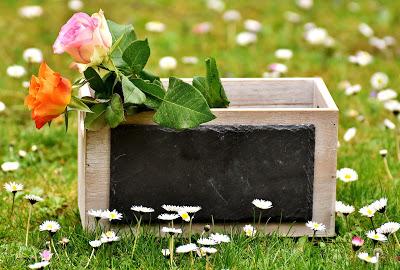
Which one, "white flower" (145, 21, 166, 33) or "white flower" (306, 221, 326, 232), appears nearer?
"white flower" (306, 221, 326, 232)

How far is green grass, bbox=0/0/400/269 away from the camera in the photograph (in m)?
2.14

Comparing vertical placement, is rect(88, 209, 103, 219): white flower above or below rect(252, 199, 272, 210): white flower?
below

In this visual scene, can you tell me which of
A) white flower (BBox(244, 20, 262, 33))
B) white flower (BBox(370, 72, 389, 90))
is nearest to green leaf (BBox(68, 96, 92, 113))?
white flower (BBox(370, 72, 389, 90))

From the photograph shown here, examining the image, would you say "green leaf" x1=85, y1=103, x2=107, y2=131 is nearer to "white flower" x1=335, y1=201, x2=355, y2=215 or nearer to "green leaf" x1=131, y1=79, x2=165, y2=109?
"green leaf" x1=131, y1=79, x2=165, y2=109

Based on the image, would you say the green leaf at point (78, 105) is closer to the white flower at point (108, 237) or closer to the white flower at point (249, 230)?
the white flower at point (108, 237)

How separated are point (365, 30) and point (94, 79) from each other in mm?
2354

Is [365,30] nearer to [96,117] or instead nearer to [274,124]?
[274,124]

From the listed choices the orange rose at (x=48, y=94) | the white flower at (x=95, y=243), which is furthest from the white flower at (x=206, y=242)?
the orange rose at (x=48, y=94)

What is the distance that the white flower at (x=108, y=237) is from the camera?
206 cm

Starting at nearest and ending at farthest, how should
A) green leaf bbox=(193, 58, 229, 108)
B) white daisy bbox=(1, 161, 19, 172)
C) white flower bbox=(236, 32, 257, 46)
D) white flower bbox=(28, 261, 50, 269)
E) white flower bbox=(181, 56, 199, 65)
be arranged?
white flower bbox=(28, 261, 50, 269), green leaf bbox=(193, 58, 229, 108), white daisy bbox=(1, 161, 19, 172), white flower bbox=(181, 56, 199, 65), white flower bbox=(236, 32, 257, 46)

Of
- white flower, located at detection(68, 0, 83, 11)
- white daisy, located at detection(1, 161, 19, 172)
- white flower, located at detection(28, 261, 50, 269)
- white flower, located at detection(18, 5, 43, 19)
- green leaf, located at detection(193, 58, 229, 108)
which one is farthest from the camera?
white flower, located at detection(68, 0, 83, 11)

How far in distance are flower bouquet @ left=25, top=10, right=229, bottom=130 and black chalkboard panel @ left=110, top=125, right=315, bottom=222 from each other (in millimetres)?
61

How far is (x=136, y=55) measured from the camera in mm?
2195

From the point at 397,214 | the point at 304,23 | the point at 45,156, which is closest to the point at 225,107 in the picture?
the point at 397,214
